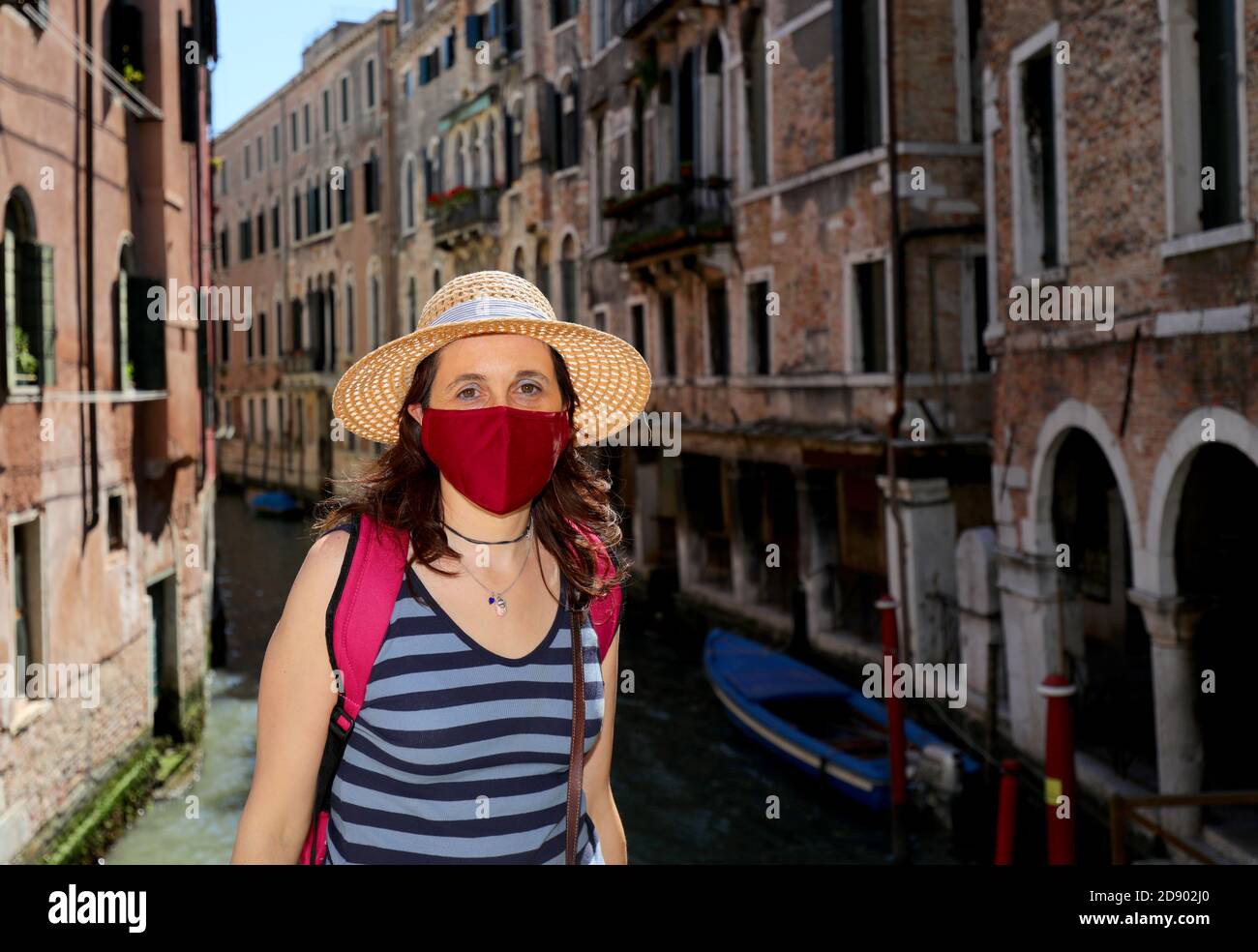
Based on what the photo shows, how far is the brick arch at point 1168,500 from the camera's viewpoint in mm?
7340

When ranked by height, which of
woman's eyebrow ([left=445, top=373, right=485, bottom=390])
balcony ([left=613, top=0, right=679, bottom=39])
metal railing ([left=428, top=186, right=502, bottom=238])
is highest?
balcony ([left=613, top=0, right=679, bottom=39])

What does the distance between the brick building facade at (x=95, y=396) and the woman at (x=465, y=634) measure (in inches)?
238

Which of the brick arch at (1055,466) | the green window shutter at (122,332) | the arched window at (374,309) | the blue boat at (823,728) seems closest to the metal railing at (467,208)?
the arched window at (374,309)

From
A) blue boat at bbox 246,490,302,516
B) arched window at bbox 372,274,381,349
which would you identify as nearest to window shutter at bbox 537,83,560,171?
arched window at bbox 372,274,381,349

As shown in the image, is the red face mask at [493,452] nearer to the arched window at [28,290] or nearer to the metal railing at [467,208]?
the arched window at [28,290]

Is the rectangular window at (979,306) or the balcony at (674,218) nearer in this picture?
the rectangular window at (979,306)

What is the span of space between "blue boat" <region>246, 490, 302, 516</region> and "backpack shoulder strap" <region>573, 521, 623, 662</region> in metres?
32.2

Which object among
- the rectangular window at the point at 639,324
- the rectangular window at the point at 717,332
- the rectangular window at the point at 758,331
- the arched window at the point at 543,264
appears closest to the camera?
the rectangular window at the point at 758,331

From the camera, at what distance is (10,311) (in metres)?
7.55

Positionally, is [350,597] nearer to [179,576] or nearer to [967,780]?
[967,780]

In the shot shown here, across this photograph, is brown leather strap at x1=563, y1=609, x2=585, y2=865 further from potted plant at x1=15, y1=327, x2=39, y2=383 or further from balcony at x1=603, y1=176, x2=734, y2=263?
balcony at x1=603, y1=176, x2=734, y2=263

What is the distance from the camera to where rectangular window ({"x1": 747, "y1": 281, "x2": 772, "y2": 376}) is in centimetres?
1539

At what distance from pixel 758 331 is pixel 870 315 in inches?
107

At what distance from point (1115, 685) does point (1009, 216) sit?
3.76m
